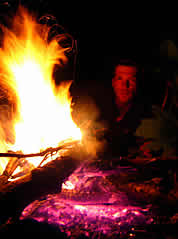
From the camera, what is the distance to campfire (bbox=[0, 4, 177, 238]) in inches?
97.6

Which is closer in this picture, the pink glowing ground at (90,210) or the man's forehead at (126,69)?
the pink glowing ground at (90,210)

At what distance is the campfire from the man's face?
1280 millimetres

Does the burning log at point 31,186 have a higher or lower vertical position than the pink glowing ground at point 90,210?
higher

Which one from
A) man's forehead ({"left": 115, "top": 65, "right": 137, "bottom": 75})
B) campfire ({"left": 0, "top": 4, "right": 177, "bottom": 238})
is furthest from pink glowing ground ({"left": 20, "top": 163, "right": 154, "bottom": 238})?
man's forehead ({"left": 115, "top": 65, "right": 137, "bottom": 75})

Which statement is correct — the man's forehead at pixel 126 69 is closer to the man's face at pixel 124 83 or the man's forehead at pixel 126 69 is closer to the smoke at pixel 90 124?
the man's face at pixel 124 83

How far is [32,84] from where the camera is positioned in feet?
13.6

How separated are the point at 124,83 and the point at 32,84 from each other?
82.6 inches

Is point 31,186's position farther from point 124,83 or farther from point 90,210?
point 124,83

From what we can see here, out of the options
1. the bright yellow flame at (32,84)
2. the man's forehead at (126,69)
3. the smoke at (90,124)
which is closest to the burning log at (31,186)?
the smoke at (90,124)

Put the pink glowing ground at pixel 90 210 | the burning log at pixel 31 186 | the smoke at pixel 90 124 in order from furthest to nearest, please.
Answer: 1. the smoke at pixel 90 124
2. the pink glowing ground at pixel 90 210
3. the burning log at pixel 31 186

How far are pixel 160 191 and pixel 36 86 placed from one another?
2913mm

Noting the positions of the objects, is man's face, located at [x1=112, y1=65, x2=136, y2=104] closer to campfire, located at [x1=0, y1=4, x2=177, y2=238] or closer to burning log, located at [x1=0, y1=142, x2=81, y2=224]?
campfire, located at [x1=0, y1=4, x2=177, y2=238]

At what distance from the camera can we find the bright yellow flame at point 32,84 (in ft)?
13.0

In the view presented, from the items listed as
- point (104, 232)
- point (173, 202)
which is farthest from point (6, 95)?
point (173, 202)
